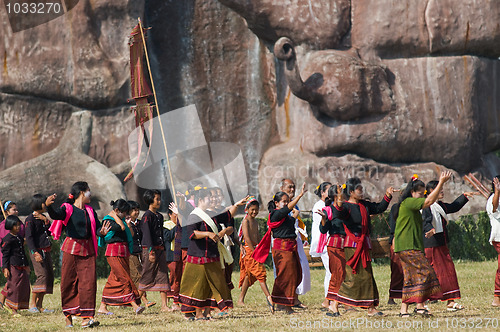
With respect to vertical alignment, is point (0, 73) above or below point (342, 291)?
above

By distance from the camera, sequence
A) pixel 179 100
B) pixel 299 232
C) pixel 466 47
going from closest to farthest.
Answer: pixel 299 232 < pixel 466 47 < pixel 179 100

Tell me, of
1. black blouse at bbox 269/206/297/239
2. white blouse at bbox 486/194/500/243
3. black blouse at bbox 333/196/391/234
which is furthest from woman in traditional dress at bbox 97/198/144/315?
white blouse at bbox 486/194/500/243

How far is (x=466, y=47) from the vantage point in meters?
15.7

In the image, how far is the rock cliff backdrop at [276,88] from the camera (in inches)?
617

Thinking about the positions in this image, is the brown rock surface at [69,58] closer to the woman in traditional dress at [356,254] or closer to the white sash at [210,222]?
the white sash at [210,222]

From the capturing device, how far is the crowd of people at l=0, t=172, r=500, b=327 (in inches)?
319

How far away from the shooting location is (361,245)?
325 inches

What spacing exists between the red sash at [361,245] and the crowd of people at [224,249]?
0.04ft

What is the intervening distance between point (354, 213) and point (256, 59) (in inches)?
382

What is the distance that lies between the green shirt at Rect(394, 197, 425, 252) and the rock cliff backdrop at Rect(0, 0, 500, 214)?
7.56 m

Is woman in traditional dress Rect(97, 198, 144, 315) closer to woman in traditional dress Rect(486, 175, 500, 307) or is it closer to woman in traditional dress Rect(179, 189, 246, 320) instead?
woman in traditional dress Rect(179, 189, 246, 320)

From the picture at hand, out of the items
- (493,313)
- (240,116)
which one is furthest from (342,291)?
(240,116)

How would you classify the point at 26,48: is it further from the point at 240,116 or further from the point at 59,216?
the point at 59,216

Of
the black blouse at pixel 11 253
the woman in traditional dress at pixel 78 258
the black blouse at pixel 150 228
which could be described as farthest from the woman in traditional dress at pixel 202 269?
the black blouse at pixel 11 253
